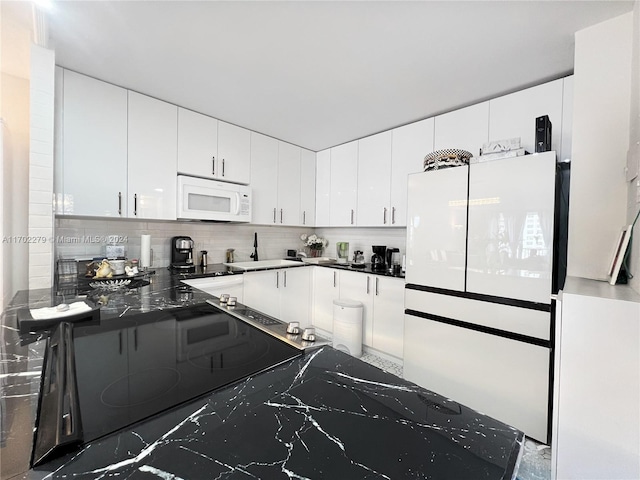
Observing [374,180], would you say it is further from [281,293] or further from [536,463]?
[536,463]

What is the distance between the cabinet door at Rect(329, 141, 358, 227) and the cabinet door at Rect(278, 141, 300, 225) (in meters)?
0.46

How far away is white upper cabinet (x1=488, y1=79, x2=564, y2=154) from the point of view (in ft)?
6.41

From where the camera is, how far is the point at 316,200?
383 cm

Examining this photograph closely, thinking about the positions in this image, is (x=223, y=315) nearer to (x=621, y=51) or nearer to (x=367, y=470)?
(x=367, y=470)

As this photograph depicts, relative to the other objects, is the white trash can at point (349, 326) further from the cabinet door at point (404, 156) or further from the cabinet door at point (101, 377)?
the cabinet door at point (101, 377)

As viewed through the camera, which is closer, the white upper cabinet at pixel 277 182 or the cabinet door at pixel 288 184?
the white upper cabinet at pixel 277 182

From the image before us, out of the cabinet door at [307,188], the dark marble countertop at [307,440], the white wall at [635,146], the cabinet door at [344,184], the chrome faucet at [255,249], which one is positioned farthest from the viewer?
the cabinet door at [307,188]

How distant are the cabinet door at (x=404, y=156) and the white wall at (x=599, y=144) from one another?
3.81ft

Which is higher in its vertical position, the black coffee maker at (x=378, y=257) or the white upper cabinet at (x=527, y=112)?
the white upper cabinet at (x=527, y=112)

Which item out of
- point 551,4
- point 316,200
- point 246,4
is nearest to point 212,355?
point 246,4

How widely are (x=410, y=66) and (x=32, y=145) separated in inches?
98.8

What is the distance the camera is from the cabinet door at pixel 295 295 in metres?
3.10

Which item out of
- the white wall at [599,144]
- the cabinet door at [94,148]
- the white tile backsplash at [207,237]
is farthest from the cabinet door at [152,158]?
the white wall at [599,144]

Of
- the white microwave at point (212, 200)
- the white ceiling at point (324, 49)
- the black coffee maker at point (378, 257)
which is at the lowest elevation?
the black coffee maker at point (378, 257)
